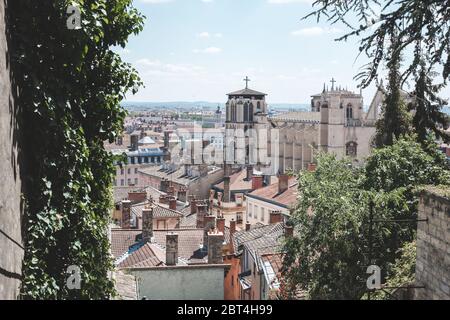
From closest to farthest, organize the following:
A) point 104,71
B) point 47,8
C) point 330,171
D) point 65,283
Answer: point 47,8, point 65,283, point 104,71, point 330,171

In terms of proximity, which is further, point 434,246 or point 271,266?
point 271,266

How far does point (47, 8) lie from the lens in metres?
7.74

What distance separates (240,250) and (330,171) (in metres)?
11.0

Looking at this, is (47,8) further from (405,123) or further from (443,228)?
(405,123)

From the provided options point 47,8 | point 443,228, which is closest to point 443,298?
point 443,228

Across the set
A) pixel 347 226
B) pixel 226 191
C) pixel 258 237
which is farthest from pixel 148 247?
pixel 226 191

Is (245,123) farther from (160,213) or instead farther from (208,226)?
(208,226)

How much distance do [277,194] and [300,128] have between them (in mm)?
45545

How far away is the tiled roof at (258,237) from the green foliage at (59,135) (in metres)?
13.8

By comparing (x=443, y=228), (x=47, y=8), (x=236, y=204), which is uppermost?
(x=47, y=8)

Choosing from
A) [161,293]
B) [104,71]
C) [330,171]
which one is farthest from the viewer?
[161,293]

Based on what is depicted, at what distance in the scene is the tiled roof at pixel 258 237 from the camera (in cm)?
2253

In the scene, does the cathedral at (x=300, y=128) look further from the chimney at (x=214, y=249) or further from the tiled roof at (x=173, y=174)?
the chimney at (x=214, y=249)

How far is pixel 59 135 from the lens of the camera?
785cm
